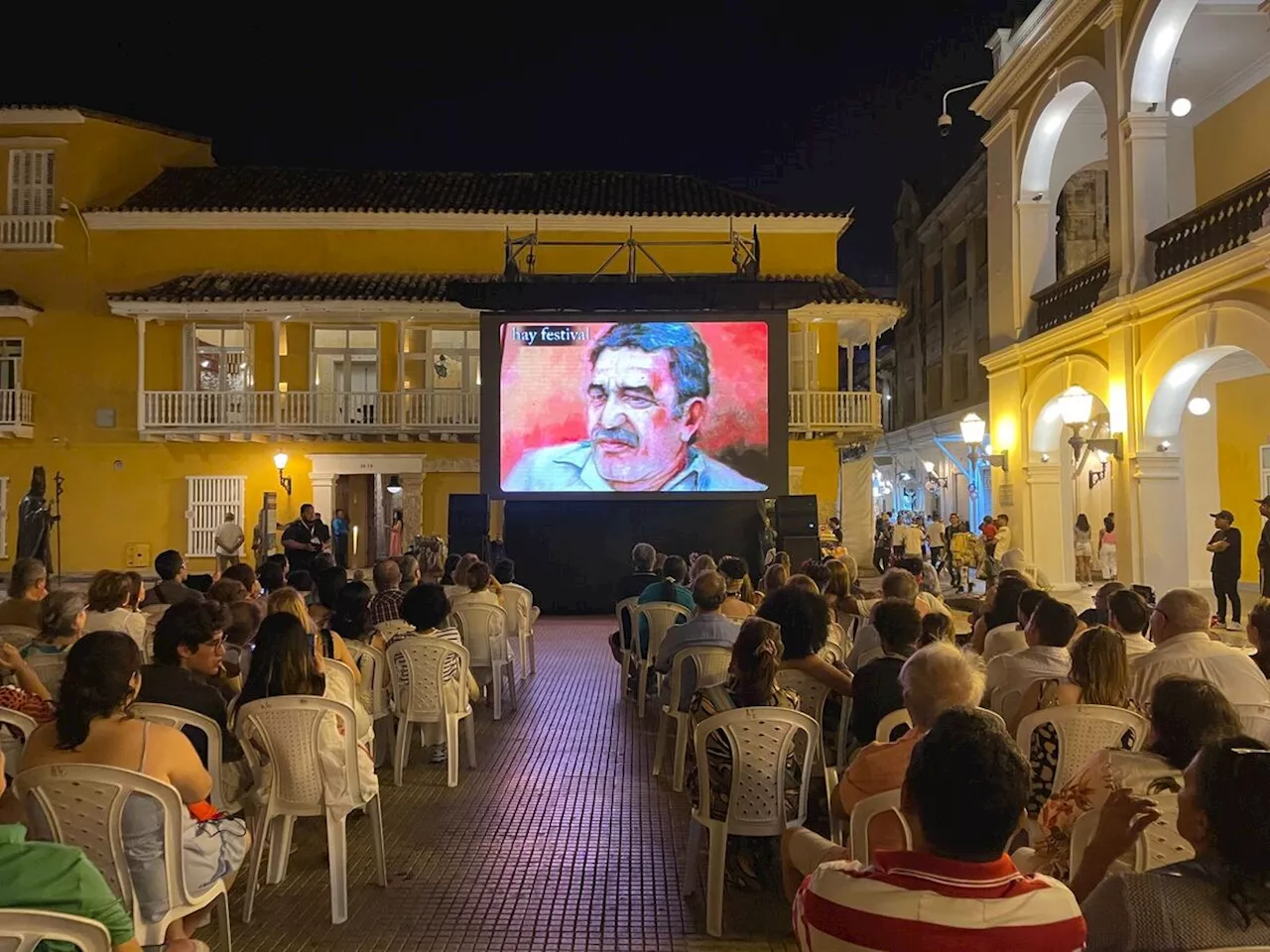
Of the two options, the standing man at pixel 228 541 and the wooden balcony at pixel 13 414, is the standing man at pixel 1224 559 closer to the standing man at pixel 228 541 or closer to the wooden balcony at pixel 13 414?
the standing man at pixel 228 541

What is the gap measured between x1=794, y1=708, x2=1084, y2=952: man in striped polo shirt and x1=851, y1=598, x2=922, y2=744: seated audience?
1943mm

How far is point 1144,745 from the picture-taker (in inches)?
106

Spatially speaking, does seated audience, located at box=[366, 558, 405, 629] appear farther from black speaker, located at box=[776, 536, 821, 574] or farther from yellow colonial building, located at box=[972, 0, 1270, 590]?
yellow colonial building, located at box=[972, 0, 1270, 590]

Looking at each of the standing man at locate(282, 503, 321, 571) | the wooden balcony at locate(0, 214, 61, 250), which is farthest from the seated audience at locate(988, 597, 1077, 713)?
the wooden balcony at locate(0, 214, 61, 250)

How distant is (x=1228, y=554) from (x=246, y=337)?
1712 cm

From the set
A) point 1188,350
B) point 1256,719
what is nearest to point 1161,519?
point 1188,350

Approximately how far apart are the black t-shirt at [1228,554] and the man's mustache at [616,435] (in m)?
6.80

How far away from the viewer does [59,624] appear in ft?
14.8

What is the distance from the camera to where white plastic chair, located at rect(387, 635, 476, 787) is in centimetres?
546

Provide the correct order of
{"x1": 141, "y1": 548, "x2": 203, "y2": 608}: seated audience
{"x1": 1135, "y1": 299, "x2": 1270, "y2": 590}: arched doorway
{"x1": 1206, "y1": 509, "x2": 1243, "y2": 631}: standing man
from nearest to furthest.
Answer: {"x1": 141, "y1": 548, "x2": 203, "y2": 608}: seated audience, {"x1": 1135, "y1": 299, "x2": 1270, "y2": 590}: arched doorway, {"x1": 1206, "y1": 509, "x2": 1243, "y2": 631}: standing man

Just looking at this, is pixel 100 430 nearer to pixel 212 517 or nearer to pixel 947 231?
pixel 212 517

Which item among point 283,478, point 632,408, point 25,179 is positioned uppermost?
point 25,179

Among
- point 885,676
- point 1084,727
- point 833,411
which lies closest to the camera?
point 1084,727

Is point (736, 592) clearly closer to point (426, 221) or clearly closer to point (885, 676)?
point (885, 676)
